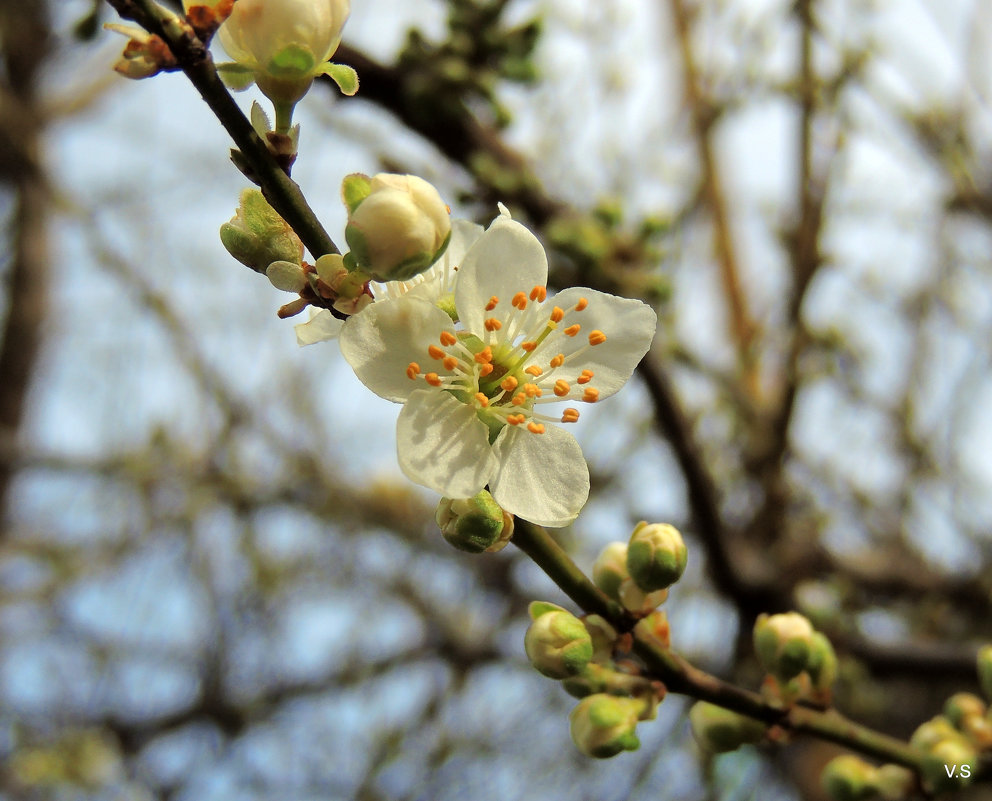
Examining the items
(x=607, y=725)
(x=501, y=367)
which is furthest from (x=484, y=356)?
(x=607, y=725)

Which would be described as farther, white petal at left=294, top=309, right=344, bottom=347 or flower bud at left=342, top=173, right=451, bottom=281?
white petal at left=294, top=309, right=344, bottom=347

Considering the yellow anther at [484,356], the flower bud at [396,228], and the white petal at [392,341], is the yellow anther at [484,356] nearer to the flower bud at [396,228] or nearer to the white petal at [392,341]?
the white petal at [392,341]

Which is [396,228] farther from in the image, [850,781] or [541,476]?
[850,781]

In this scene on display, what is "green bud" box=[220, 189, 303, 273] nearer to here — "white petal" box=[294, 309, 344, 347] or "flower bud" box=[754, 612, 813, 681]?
"white petal" box=[294, 309, 344, 347]

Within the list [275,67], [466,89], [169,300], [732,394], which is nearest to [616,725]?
[275,67]

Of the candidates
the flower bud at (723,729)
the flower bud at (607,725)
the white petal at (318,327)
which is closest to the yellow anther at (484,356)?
the white petal at (318,327)

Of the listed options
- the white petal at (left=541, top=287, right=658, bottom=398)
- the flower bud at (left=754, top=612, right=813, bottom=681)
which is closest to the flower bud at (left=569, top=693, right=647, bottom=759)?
the flower bud at (left=754, top=612, right=813, bottom=681)

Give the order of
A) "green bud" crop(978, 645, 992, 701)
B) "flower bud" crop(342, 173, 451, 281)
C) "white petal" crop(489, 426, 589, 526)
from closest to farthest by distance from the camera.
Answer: "flower bud" crop(342, 173, 451, 281), "white petal" crop(489, 426, 589, 526), "green bud" crop(978, 645, 992, 701)
